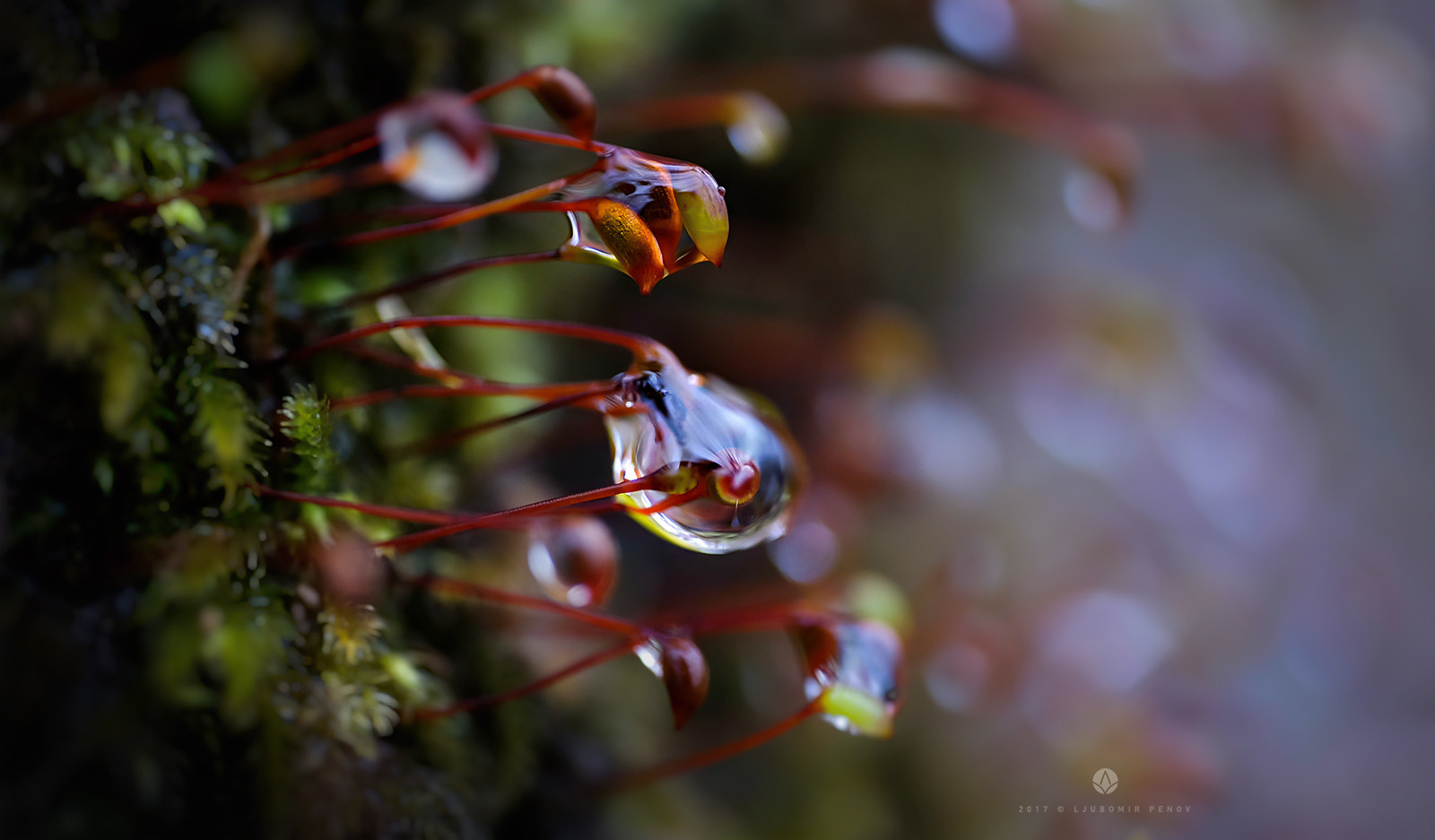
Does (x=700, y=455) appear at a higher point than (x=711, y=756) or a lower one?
higher

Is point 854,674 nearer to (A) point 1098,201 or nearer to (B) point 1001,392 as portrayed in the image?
(A) point 1098,201

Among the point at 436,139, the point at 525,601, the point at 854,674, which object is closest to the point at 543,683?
the point at 525,601

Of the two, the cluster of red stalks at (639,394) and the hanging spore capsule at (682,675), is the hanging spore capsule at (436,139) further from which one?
the hanging spore capsule at (682,675)

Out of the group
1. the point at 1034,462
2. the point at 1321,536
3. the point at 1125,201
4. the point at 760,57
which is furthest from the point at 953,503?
the point at 1321,536

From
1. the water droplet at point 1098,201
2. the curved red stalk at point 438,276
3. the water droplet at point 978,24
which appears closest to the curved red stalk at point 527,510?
the curved red stalk at point 438,276

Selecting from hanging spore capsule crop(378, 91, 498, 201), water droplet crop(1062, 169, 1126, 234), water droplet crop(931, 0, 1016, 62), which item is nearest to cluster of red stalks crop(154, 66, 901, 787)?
hanging spore capsule crop(378, 91, 498, 201)

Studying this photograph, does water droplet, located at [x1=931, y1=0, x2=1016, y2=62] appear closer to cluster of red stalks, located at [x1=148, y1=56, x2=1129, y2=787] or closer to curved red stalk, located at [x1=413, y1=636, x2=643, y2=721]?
cluster of red stalks, located at [x1=148, y1=56, x2=1129, y2=787]
